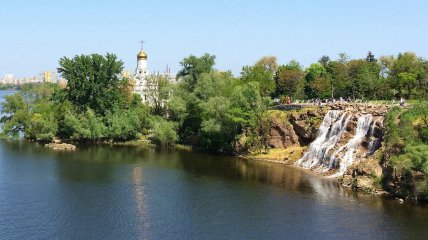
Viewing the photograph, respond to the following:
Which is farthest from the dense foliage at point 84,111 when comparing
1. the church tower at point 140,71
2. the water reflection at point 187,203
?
the church tower at point 140,71

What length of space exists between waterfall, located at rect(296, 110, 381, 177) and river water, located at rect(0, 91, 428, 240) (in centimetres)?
390

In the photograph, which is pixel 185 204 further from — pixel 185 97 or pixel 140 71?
pixel 140 71

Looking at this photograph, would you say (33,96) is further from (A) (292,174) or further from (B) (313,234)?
(B) (313,234)

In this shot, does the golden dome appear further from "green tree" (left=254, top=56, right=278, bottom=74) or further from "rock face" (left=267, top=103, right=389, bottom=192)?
"rock face" (left=267, top=103, right=389, bottom=192)

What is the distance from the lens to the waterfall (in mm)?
70562

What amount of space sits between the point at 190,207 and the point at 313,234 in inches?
563

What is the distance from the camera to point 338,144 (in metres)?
75.3

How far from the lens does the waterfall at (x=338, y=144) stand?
70.6 m

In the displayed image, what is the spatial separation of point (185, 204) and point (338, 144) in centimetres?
3076

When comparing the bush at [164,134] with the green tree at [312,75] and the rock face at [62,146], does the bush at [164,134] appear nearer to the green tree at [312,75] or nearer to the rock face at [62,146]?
the rock face at [62,146]

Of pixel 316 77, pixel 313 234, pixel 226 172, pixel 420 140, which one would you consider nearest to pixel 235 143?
pixel 226 172

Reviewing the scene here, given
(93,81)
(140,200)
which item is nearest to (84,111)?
(93,81)

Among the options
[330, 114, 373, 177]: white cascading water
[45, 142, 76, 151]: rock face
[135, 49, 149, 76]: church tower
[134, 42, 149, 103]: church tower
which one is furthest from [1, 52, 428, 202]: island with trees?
[135, 49, 149, 76]: church tower

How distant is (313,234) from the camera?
44750 millimetres
